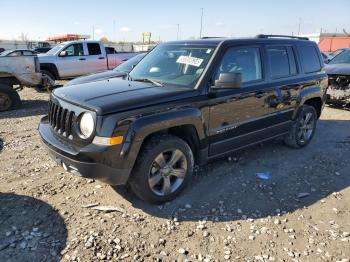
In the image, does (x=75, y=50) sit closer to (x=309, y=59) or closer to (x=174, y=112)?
(x=309, y=59)

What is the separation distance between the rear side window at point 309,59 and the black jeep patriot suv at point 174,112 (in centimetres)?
25

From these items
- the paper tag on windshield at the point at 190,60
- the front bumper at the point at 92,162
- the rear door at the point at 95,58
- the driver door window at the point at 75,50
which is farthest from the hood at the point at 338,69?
the driver door window at the point at 75,50

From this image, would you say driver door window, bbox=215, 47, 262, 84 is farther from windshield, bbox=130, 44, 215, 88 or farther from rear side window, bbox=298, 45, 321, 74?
rear side window, bbox=298, 45, 321, 74

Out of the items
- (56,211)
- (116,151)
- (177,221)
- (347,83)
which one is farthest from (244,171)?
(347,83)

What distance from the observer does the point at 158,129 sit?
354 centimetres

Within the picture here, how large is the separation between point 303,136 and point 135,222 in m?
3.77

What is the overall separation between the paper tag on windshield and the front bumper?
163cm

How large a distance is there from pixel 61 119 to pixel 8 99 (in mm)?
6433

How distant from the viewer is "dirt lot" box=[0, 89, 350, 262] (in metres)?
3.14

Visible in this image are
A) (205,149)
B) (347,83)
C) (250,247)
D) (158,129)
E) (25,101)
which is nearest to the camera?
(250,247)

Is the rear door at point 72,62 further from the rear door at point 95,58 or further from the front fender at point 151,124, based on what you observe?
the front fender at point 151,124

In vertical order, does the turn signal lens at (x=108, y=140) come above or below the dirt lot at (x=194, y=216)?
above

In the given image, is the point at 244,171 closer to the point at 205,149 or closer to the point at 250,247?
the point at 205,149

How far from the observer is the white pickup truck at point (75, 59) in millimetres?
12992
